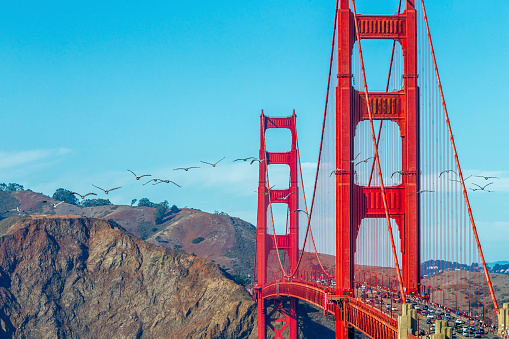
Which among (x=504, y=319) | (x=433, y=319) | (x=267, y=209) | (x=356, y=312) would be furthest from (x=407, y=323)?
(x=267, y=209)

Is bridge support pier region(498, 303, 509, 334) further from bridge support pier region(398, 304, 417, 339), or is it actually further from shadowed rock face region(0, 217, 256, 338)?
shadowed rock face region(0, 217, 256, 338)

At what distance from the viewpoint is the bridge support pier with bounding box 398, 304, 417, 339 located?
129 feet

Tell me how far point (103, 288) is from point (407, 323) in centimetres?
10465

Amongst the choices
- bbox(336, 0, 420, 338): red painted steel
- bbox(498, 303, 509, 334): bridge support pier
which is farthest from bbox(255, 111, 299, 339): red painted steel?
bbox(498, 303, 509, 334): bridge support pier

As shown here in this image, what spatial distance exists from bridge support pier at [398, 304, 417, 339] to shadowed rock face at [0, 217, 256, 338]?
74689mm

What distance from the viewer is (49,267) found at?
462 ft

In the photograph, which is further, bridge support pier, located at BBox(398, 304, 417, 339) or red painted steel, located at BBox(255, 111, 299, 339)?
red painted steel, located at BBox(255, 111, 299, 339)

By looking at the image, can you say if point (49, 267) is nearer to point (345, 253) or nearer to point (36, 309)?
point (36, 309)

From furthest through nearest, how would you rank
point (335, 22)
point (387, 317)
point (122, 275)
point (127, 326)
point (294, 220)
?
point (122, 275) → point (127, 326) → point (294, 220) → point (335, 22) → point (387, 317)

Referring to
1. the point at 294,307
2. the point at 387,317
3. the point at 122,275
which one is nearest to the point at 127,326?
the point at 122,275

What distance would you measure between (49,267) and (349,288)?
9754 cm

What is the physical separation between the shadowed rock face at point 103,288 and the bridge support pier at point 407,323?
245 feet

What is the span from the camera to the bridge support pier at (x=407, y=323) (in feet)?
129

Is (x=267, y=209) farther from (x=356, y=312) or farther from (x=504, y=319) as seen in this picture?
(x=504, y=319)
